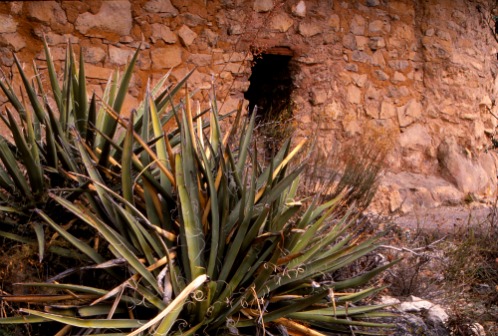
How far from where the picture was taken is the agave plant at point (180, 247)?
106 inches

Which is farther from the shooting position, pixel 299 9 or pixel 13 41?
pixel 299 9

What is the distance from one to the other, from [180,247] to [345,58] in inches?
173

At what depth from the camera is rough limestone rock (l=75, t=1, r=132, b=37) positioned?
552 cm

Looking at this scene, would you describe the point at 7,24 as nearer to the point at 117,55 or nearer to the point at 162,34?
the point at 117,55

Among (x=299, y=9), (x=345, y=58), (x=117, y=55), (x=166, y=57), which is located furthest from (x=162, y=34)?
(x=345, y=58)

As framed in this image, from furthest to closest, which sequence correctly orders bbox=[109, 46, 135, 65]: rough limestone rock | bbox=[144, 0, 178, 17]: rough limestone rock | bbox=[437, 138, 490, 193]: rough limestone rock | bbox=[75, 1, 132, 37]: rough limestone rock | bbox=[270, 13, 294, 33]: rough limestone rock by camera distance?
1. bbox=[437, 138, 490, 193]: rough limestone rock
2. bbox=[270, 13, 294, 33]: rough limestone rock
3. bbox=[144, 0, 178, 17]: rough limestone rock
4. bbox=[109, 46, 135, 65]: rough limestone rock
5. bbox=[75, 1, 132, 37]: rough limestone rock

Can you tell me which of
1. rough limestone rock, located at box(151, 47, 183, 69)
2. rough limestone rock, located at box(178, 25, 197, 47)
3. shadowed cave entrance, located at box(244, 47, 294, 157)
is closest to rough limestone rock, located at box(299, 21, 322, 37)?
shadowed cave entrance, located at box(244, 47, 294, 157)

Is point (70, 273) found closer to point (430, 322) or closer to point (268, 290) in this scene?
point (268, 290)

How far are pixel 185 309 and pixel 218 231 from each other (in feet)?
1.11

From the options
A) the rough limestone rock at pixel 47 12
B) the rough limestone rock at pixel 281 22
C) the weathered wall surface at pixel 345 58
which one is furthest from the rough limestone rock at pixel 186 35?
the rough limestone rock at pixel 47 12

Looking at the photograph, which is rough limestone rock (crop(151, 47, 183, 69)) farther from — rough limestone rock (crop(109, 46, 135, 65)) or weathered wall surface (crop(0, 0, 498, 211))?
rough limestone rock (crop(109, 46, 135, 65))

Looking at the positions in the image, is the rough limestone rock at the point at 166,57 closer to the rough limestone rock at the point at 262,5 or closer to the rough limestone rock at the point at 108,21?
the rough limestone rock at the point at 108,21

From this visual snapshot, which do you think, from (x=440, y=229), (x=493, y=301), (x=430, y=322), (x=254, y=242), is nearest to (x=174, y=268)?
(x=254, y=242)

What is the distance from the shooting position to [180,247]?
290 cm
